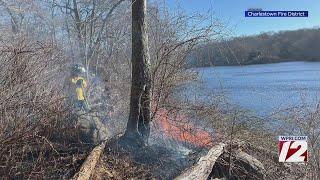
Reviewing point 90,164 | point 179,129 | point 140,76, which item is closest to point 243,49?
point 179,129

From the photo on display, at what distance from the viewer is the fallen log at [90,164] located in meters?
5.98

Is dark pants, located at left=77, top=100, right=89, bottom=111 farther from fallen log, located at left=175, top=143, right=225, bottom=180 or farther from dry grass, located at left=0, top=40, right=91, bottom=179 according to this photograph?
fallen log, located at left=175, top=143, right=225, bottom=180

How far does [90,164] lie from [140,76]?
231 cm

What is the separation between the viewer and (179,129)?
347 inches

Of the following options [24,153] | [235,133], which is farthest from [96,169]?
[235,133]

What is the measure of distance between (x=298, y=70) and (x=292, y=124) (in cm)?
1539

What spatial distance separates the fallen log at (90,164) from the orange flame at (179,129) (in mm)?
1656

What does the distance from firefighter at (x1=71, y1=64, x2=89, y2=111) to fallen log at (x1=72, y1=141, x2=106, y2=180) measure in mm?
2013

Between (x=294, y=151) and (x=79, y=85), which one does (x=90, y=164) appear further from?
(x=79, y=85)

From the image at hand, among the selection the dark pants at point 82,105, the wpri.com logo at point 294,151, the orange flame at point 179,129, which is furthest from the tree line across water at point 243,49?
the wpri.com logo at point 294,151

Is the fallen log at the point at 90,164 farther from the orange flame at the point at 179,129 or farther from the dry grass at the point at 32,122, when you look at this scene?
the orange flame at the point at 179,129

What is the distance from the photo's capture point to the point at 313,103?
814 cm

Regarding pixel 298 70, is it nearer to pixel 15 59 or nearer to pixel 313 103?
pixel 313 103

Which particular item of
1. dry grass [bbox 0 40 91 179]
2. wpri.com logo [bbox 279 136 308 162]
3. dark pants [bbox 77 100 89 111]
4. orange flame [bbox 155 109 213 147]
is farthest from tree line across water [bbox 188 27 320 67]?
dry grass [bbox 0 40 91 179]
